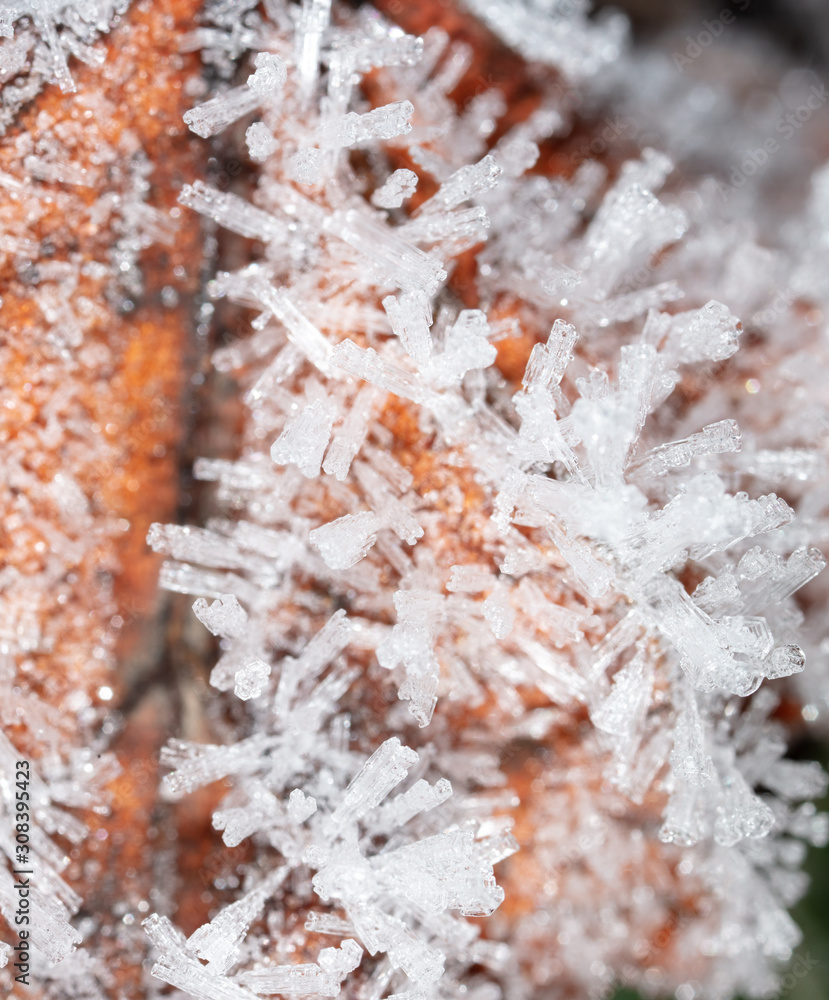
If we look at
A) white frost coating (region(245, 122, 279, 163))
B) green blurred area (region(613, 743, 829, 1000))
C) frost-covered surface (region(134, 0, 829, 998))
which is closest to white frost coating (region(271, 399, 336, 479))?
frost-covered surface (region(134, 0, 829, 998))

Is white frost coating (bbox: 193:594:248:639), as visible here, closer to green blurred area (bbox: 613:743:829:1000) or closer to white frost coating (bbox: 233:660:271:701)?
white frost coating (bbox: 233:660:271:701)

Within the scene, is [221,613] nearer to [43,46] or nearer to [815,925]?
[43,46]

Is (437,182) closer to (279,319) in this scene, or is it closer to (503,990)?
(279,319)

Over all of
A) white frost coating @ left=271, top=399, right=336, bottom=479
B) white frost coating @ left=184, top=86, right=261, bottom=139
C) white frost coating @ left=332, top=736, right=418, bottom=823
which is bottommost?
white frost coating @ left=332, top=736, right=418, bottom=823

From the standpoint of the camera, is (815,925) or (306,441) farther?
(815,925)

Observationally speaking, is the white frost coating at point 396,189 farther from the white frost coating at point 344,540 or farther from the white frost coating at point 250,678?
the white frost coating at point 250,678

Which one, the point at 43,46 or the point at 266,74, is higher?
the point at 266,74

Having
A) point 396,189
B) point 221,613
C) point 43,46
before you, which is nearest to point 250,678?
point 221,613
